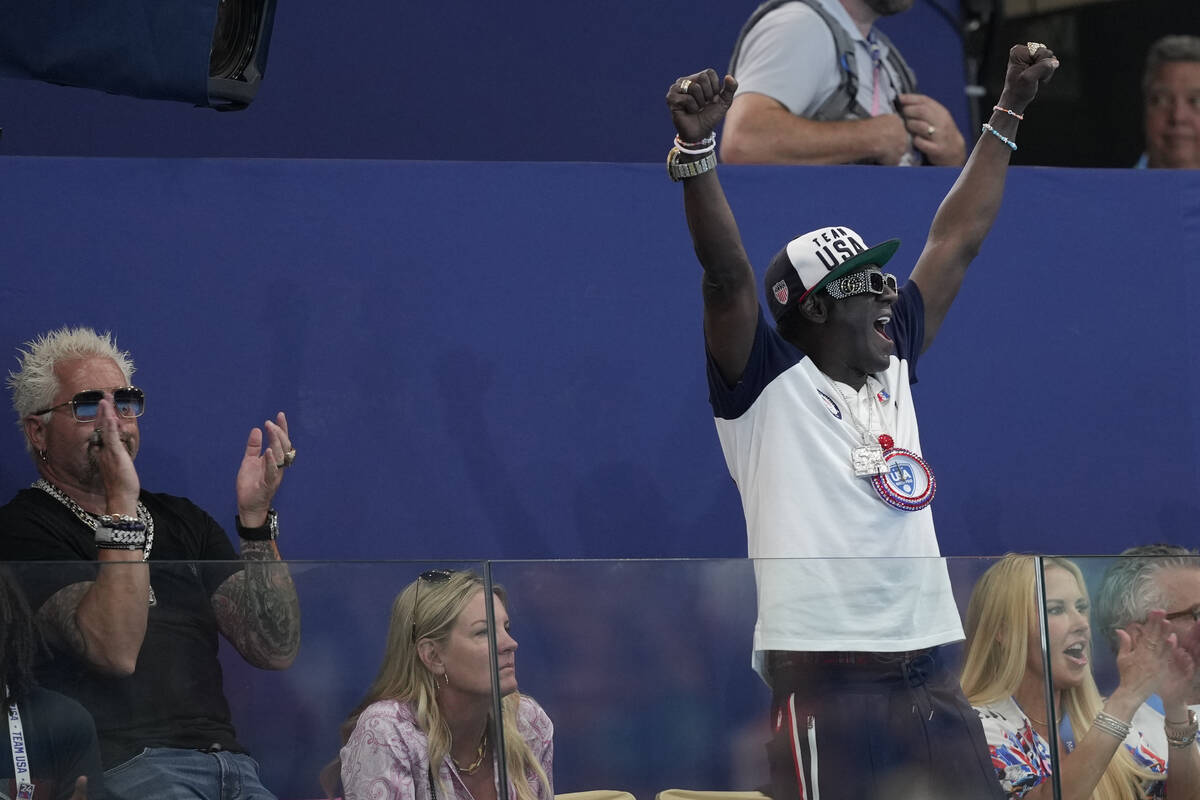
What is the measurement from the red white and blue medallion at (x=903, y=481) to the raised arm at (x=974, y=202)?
0.44 metres

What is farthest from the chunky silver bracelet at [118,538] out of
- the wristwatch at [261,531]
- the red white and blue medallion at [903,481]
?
the red white and blue medallion at [903,481]

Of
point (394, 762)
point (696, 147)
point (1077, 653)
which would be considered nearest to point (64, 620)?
point (394, 762)

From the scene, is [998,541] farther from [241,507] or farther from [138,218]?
[138,218]

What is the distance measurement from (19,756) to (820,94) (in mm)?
2454

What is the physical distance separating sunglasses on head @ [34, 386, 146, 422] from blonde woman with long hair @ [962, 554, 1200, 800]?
5.48ft

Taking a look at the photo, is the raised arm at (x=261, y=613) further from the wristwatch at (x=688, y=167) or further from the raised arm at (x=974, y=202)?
the raised arm at (x=974, y=202)

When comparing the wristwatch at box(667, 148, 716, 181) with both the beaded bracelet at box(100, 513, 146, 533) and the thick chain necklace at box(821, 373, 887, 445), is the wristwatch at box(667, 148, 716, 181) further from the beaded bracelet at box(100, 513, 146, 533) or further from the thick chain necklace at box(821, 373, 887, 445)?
the beaded bracelet at box(100, 513, 146, 533)

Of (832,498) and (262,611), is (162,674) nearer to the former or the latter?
(262,611)

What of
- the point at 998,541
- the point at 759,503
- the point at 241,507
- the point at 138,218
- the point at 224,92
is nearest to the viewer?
the point at 224,92

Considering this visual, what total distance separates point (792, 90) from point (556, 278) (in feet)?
2.23

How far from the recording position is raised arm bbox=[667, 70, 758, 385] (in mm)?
2814

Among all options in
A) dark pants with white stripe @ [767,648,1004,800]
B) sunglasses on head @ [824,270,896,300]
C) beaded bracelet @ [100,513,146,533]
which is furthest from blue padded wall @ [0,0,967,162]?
dark pants with white stripe @ [767,648,1004,800]

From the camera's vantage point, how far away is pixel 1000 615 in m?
2.57

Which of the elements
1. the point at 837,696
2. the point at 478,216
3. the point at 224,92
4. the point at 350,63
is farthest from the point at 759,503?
the point at 350,63
